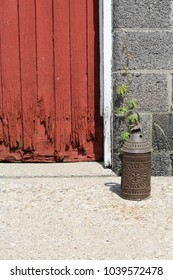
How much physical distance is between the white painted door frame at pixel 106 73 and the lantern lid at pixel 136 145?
546 millimetres

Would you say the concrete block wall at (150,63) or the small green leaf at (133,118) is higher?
the concrete block wall at (150,63)

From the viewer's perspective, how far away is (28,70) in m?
4.20

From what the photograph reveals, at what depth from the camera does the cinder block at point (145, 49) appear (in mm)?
3885

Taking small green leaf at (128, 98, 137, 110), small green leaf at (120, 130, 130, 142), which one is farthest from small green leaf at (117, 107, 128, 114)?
small green leaf at (120, 130, 130, 142)

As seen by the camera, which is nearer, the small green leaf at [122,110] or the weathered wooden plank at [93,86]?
the small green leaf at [122,110]

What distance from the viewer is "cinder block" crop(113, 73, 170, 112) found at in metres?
3.93

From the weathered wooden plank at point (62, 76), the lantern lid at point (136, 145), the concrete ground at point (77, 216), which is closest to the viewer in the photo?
the concrete ground at point (77, 216)

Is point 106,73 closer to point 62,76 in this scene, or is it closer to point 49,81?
point 62,76

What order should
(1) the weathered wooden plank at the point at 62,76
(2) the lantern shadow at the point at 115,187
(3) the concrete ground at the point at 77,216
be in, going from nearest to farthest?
(3) the concrete ground at the point at 77,216, (2) the lantern shadow at the point at 115,187, (1) the weathered wooden plank at the point at 62,76

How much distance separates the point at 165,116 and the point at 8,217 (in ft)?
4.78

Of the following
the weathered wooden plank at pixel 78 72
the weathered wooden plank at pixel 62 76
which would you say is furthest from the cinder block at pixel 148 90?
the weathered wooden plank at pixel 62 76

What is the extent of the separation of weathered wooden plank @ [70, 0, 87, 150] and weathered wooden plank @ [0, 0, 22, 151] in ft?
1.45

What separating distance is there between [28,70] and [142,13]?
3.32 feet

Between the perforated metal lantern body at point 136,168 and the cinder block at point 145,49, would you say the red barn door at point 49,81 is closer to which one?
the cinder block at point 145,49
